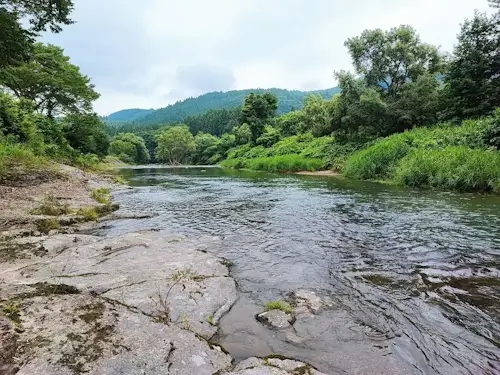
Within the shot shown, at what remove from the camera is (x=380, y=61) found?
3206 cm

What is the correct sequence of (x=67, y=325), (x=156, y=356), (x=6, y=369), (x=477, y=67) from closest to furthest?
(x=6, y=369)
(x=156, y=356)
(x=67, y=325)
(x=477, y=67)

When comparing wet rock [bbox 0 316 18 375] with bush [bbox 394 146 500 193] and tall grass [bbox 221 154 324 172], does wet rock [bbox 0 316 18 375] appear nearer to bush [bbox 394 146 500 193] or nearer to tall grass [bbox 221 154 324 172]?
bush [bbox 394 146 500 193]

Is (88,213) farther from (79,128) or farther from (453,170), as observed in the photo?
(79,128)

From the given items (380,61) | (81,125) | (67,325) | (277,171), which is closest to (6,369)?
(67,325)

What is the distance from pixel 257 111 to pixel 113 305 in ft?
211

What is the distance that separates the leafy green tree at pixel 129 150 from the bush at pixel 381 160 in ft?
297

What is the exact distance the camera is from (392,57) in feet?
104

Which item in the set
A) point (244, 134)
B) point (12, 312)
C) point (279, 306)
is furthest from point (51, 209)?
point (244, 134)

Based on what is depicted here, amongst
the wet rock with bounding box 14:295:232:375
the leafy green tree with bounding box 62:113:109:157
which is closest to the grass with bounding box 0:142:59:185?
the wet rock with bounding box 14:295:232:375

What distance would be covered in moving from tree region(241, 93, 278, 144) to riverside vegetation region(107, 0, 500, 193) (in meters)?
17.2

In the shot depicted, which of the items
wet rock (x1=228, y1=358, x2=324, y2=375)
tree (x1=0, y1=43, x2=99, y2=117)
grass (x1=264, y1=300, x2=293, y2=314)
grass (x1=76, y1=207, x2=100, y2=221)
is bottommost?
grass (x1=264, y1=300, x2=293, y2=314)

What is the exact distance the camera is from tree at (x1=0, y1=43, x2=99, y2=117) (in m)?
28.8

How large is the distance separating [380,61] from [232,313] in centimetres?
3362

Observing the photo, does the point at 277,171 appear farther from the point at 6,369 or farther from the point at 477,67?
the point at 6,369
